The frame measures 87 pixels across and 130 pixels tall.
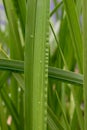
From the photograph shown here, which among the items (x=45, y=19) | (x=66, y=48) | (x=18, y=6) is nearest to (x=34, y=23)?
(x=45, y=19)

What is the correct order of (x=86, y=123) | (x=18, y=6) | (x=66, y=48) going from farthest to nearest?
(x=66, y=48), (x=18, y=6), (x=86, y=123)

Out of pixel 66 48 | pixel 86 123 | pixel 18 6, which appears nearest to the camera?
pixel 86 123

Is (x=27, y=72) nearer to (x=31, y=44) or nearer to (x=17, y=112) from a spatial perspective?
(x=31, y=44)

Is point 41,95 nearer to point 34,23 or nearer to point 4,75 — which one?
point 34,23

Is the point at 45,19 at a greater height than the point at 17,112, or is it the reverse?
the point at 45,19

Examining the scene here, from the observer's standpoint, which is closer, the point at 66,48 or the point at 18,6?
the point at 18,6

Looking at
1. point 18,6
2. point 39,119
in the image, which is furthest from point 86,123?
point 18,6
